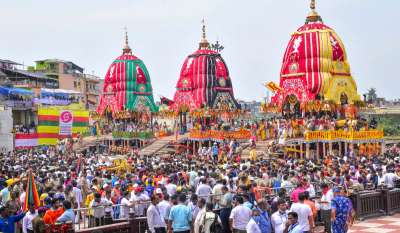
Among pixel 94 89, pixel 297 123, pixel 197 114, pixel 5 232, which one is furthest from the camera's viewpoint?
pixel 94 89

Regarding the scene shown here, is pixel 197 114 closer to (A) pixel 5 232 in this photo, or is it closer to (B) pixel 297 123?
(B) pixel 297 123

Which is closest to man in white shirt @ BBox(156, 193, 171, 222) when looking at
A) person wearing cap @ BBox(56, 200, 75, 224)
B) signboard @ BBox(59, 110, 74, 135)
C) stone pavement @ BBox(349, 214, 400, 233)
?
person wearing cap @ BBox(56, 200, 75, 224)

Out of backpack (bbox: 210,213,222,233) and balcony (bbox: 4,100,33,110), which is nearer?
backpack (bbox: 210,213,222,233)

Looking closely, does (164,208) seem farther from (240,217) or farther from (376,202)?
(376,202)

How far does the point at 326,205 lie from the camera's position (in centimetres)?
1343

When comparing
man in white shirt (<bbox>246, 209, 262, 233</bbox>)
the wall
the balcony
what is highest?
the wall

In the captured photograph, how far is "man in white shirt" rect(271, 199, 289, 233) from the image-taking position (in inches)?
418

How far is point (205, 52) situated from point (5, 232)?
4686 cm

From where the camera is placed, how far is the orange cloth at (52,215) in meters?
11.3

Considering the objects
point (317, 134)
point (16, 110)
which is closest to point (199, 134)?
point (317, 134)

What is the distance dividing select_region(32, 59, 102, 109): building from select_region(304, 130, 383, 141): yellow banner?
48790 mm

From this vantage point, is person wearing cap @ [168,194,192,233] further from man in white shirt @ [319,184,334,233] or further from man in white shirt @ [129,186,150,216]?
man in white shirt @ [319,184,334,233]

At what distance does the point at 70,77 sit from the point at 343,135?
169 ft

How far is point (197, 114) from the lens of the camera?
50.9 metres
